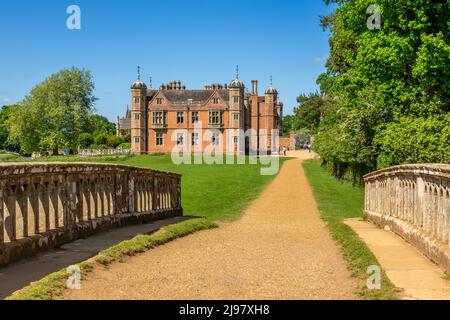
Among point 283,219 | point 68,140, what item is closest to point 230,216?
point 283,219

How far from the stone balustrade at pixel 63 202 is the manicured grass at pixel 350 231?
4423 mm

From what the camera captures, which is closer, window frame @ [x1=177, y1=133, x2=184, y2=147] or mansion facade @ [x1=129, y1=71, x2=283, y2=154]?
mansion facade @ [x1=129, y1=71, x2=283, y2=154]

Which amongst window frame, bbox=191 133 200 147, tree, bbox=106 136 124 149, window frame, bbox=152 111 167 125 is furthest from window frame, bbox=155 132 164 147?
tree, bbox=106 136 124 149

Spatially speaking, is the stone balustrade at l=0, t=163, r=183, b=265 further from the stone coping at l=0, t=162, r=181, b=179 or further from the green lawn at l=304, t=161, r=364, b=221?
the green lawn at l=304, t=161, r=364, b=221

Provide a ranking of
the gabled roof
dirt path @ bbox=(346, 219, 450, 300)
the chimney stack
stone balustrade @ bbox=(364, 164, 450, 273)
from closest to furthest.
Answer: dirt path @ bbox=(346, 219, 450, 300)
stone balustrade @ bbox=(364, 164, 450, 273)
the gabled roof
the chimney stack

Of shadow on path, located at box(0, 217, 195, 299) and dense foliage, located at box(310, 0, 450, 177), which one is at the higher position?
dense foliage, located at box(310, 0, 450, 177)

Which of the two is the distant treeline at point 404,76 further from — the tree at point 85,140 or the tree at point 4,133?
the tree at point 4,133

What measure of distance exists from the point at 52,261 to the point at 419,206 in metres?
5.84

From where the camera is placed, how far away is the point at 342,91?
93.2 ft

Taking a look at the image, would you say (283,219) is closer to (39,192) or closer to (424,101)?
(424,101)

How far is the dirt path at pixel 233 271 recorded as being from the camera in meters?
6.35

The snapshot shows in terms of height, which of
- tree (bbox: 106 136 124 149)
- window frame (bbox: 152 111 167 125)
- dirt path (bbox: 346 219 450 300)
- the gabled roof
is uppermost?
the gabled roof

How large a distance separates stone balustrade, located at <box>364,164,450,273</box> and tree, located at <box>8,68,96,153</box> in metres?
70.7

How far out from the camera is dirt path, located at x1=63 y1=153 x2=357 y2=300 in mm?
6348
